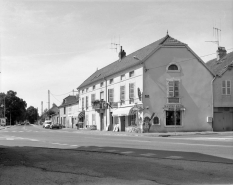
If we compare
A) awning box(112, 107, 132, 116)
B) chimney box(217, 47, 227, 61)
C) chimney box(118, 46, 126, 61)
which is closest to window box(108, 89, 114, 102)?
awning box(112, 107, 132, 116)

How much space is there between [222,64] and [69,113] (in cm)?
3960

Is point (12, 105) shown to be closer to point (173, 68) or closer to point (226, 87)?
point (173, 68)

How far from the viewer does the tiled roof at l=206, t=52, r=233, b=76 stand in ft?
119

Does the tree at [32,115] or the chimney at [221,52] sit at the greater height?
the chimney at [221,52]

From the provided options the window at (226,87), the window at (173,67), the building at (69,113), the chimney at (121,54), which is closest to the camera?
the window at (173,67)

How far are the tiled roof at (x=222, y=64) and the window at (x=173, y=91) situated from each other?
4.77 metres

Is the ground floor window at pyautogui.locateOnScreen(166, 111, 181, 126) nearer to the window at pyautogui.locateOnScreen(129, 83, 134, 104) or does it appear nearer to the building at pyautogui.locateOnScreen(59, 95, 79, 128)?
the window at pyautogui.locateOnScreen(129, 83, 134, 104)

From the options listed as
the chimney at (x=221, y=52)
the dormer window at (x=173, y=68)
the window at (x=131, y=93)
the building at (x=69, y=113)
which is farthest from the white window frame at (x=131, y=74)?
the building at (x=69, y=113)

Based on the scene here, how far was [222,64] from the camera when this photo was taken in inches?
1500

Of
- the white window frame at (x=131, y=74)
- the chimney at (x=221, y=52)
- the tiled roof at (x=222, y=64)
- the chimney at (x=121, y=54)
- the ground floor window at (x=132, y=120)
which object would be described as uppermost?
the chimney at (x=121, y=54)

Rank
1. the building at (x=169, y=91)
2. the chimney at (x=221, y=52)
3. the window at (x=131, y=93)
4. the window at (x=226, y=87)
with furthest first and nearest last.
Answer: the chimney at (x=221, y=52) < the window at (x=226, y=87) < the window at (x=131, y=93) < the building at (x=169, y=91)

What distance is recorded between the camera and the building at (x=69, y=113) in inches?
2500

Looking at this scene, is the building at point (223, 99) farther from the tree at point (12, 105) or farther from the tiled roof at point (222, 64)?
the tree at point (12, 105)

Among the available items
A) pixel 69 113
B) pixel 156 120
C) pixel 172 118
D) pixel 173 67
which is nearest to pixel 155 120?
pixel 156 120
